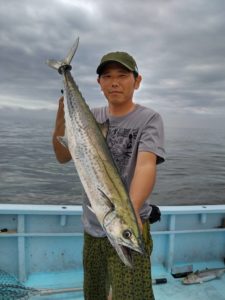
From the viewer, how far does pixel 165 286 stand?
15.7ft

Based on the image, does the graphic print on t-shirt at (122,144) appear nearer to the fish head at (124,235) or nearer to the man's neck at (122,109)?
the man's neck at (122,109)

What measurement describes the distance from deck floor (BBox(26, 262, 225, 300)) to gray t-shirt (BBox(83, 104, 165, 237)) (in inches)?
80.1

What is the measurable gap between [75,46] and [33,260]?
3.14 metres

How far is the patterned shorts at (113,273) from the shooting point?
261cm

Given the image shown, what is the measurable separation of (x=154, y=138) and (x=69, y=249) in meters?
2.94

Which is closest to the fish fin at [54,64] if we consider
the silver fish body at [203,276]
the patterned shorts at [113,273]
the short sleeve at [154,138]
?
the short sleeve at [154,138]

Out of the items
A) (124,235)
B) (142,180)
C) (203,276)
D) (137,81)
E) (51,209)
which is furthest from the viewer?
(203,276)

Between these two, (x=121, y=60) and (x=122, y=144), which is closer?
(x=121, y=60)

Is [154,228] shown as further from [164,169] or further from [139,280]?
[164,169]

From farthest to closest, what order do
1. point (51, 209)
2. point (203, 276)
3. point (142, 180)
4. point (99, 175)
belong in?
1. point (203, 276)
2. point (51, 209)
3. point (142, 180)
4. point (99, 175)

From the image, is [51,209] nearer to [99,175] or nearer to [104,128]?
[104,128]

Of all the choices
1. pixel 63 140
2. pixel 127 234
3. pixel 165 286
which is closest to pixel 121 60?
pixel 63 140

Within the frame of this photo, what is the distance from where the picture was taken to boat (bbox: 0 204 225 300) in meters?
4.61

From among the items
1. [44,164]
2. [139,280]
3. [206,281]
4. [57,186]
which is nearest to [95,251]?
[139,280]
